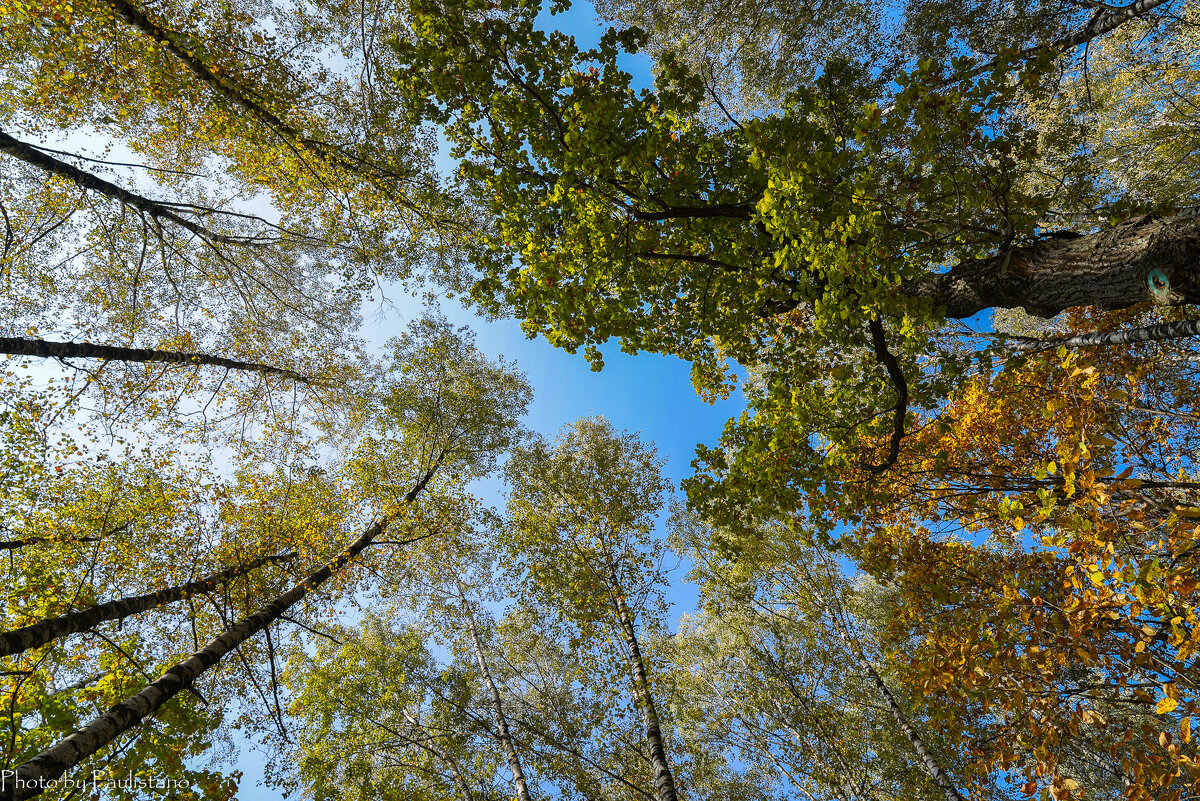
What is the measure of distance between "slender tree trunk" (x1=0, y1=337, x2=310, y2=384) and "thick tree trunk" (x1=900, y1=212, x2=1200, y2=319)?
12077mm

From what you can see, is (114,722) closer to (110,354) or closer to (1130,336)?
(110,354)

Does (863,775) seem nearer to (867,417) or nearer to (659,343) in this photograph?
(867,417)

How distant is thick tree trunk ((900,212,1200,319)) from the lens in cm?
349

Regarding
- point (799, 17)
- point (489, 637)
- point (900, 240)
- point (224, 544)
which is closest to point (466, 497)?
point (489, 637)

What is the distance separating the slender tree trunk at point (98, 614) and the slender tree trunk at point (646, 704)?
21.5 ft

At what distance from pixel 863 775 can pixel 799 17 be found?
1679 cm

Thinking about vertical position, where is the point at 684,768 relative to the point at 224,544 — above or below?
below

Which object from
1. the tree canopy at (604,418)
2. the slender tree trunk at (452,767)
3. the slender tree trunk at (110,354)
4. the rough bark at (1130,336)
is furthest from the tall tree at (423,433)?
the rough bark at (1130,336)

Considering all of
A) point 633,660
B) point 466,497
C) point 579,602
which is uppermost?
point 466,497

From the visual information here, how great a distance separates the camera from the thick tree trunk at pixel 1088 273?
11.5 feet

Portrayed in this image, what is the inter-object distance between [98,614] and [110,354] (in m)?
4.88

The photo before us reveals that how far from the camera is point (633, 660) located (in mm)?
8156

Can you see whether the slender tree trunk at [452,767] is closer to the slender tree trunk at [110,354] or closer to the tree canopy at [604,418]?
the tree canopy at [604,418]

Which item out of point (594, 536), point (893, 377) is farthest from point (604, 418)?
point (893, 377)
